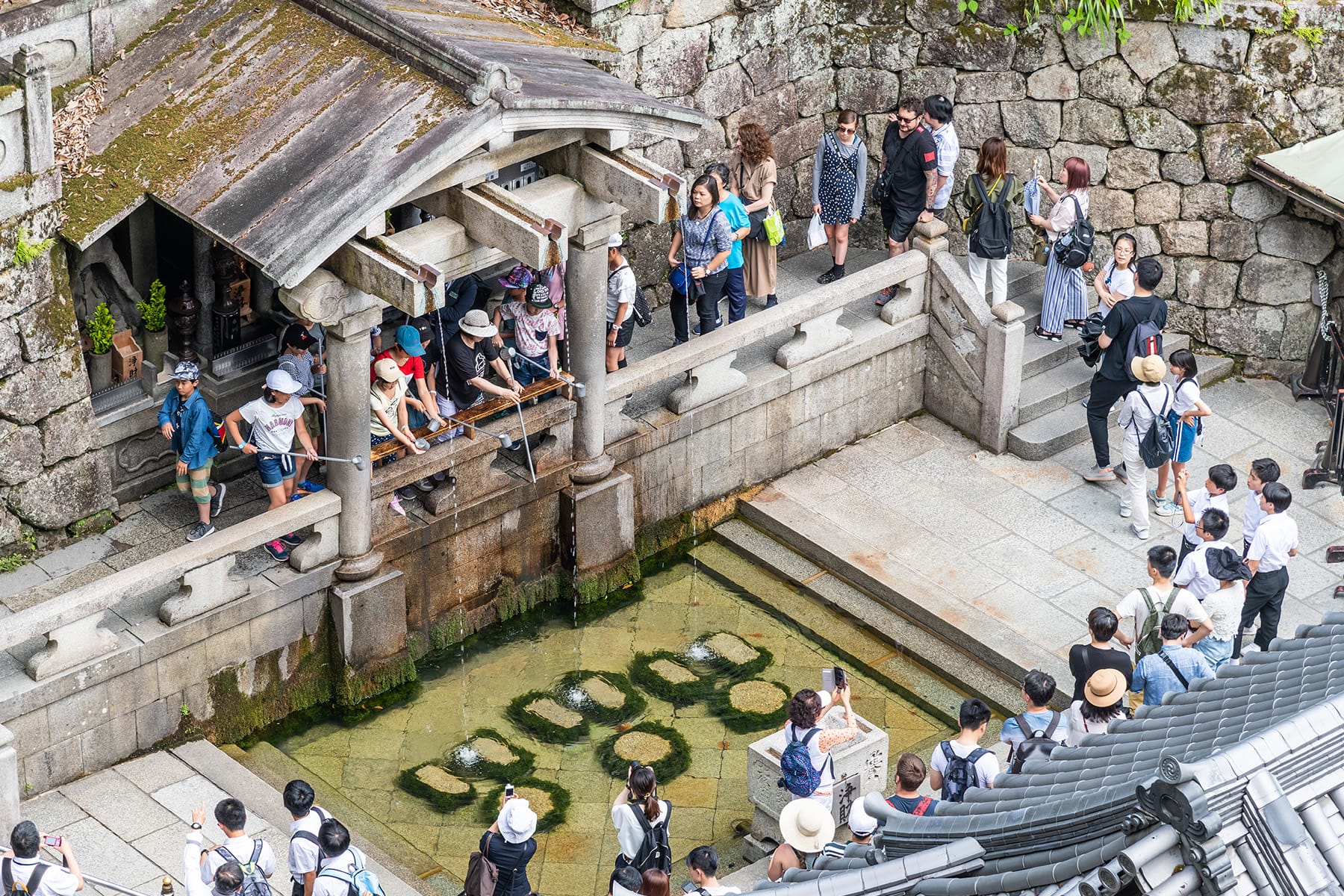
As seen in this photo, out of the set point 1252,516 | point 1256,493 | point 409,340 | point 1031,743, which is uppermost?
point 409,340

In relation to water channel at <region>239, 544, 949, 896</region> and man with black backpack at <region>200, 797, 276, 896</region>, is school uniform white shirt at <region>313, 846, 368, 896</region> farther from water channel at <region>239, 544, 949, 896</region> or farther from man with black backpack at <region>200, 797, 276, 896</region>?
water channel at <region>239, 544, 949, 896</region>

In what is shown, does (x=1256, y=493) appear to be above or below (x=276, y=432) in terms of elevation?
below

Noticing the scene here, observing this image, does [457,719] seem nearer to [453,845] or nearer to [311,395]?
[453,845]

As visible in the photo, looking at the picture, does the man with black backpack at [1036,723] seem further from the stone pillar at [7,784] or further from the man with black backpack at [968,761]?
the stone pillar at [7,784]

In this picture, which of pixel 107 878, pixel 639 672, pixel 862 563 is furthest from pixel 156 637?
pixel 862 563

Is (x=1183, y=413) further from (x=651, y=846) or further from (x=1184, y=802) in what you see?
(x=1184, y=802)

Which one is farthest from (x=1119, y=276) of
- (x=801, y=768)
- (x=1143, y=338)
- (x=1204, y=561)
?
(x=801, y=768)

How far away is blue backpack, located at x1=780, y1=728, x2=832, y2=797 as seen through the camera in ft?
43.6

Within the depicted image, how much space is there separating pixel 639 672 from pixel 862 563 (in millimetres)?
2158

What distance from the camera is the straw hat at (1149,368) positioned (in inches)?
648

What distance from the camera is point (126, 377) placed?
51.0 feet

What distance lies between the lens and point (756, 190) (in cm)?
1770

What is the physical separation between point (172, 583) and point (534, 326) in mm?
3393

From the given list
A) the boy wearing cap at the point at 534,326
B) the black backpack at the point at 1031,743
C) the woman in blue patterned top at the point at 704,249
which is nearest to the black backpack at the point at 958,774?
the black backpack at the point at 1031,743
